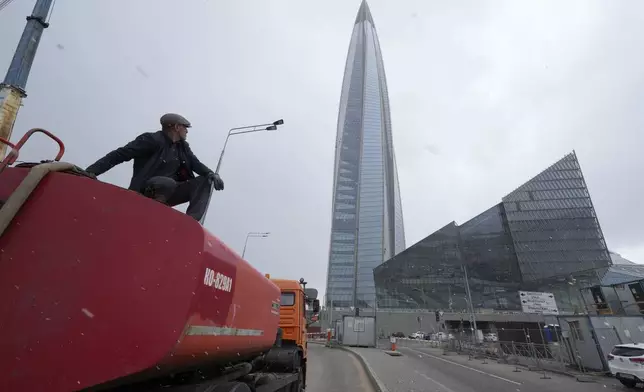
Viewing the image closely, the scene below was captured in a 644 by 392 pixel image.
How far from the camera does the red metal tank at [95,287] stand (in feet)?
5.22

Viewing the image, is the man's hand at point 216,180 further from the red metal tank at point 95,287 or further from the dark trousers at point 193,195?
the red metal tank at point 95,287

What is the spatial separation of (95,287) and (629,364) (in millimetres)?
16761

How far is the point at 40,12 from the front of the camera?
7.86 metres

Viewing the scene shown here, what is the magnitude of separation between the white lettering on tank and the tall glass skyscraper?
4519 inches

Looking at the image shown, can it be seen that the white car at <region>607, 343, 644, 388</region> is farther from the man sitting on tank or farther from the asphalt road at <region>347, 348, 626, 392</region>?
the man sitting on tank

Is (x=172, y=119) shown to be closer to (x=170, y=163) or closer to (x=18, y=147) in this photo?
(x=170, y=163)

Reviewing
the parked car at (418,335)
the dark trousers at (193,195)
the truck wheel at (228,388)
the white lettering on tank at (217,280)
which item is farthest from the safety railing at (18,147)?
the parked car at (418,335)

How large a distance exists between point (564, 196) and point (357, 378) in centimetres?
6619

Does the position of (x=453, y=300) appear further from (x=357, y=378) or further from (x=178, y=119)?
(x=178, y=119)

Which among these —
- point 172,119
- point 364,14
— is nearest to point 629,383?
point 172,119

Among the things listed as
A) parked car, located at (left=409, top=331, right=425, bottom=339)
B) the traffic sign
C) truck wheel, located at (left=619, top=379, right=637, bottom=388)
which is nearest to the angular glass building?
parked car, located at (left=409, top=331, right=425, bottom=339)

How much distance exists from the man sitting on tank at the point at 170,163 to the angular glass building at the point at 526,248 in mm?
64099

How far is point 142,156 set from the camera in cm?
273

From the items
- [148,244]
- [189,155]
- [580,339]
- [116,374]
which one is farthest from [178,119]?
[580,339]
